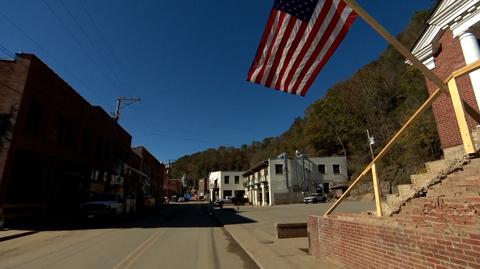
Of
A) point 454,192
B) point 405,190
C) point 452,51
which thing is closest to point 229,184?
point 452,51

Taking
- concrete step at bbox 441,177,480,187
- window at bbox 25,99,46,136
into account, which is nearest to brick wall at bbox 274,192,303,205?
window at bbox 25,99,46,136

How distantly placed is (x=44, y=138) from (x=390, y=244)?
26.8 meters

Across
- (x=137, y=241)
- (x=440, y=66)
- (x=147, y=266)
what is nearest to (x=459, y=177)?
(x=440, y=66)

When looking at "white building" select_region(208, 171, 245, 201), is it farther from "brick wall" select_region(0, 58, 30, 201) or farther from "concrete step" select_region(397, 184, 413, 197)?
"concrete step" select_region(397, 184, 413, 197)

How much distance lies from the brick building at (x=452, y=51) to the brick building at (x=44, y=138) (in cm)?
2369

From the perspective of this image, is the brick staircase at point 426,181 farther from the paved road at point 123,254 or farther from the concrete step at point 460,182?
the paved road at point 123,254

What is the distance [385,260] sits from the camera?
5.46m

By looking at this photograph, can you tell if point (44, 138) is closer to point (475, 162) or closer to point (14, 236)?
point (14, 236)

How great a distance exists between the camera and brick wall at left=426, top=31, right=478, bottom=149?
9.40 m

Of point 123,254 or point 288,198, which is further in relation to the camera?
point 288,198

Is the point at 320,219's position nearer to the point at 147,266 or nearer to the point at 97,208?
the point at 147,266

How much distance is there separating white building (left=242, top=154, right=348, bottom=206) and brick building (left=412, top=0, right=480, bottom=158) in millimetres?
46371

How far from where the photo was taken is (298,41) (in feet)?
20.4

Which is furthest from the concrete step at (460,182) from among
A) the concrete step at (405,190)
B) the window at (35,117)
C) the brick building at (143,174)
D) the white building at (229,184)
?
the white building at (229,184)
